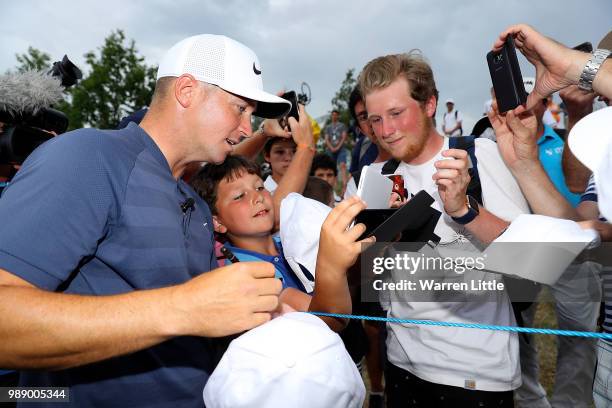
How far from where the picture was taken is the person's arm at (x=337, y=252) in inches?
64.1

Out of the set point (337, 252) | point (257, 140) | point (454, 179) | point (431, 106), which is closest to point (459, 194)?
point (454, 179)

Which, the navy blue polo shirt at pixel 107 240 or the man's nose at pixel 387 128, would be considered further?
the man's nose at pixel 387 128

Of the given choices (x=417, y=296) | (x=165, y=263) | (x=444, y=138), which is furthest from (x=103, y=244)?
(x=444, y=138)

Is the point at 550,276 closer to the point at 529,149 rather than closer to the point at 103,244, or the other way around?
the point at 529,149

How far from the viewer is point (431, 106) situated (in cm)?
269

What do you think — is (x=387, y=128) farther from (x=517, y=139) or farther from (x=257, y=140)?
(x=257, y=140)

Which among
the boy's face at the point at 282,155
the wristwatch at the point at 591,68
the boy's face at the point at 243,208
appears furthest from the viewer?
the boy's face at the point at 282,155

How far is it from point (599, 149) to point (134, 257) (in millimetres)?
1377

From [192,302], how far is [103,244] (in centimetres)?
46

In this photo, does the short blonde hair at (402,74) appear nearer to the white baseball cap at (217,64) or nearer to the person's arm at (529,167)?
the person's arm at (529,167)

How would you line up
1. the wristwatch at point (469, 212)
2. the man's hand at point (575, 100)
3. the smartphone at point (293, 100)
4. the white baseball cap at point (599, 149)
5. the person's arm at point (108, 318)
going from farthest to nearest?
1. the smartphone at point (293, 100)
2. the man's hand at point (575, 100)
3. the wristwatch at point (469, 212)
4. the person's arm at point (108, 318)
5. the white baseball cap at point (599, 149)

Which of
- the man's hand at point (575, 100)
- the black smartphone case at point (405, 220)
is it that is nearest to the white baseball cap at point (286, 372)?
the black smartphone case at point (405, 220)

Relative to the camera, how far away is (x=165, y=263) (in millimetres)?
1473

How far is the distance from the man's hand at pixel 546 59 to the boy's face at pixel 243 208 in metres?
1.58
